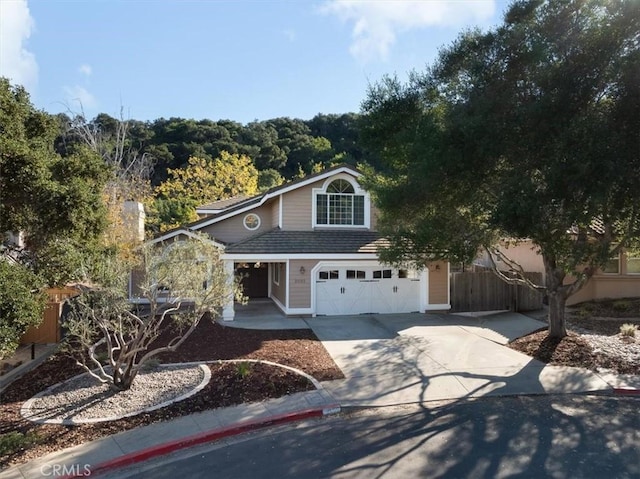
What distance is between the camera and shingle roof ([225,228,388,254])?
658 inches

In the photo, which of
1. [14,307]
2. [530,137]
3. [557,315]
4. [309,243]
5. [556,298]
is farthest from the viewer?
[309,243]

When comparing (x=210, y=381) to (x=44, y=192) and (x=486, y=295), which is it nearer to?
(x=44, y=192)

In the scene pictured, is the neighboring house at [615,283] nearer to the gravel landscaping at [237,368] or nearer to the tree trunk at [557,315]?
the gravel landscaping at [237,368]

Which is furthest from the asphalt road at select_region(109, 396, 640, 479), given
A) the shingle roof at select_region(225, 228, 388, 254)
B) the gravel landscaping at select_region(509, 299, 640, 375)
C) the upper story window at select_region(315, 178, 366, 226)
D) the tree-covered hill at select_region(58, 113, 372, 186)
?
the tree-covered hill at select_region(58, 113, 372, 186)

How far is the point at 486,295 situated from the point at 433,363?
872 cm

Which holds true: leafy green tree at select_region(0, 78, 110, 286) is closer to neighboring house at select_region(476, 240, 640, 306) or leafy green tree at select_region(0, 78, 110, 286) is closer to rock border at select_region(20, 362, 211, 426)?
rock border at select_region(20, 362, 211, 426)

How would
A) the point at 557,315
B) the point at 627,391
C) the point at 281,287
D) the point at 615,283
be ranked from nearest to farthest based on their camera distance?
the point at 627,391 → the point at 557,315 → the point at 281,287 → the point at 615,283

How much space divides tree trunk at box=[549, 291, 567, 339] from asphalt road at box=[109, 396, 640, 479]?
14.2ft

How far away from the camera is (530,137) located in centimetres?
955

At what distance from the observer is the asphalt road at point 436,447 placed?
19.3 ft

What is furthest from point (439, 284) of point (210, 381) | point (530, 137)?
point (210, 381)

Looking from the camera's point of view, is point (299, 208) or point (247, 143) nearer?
point (299, 208)

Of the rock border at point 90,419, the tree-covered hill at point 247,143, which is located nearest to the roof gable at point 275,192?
the rock border at point 90,419

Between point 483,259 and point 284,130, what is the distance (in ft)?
134
